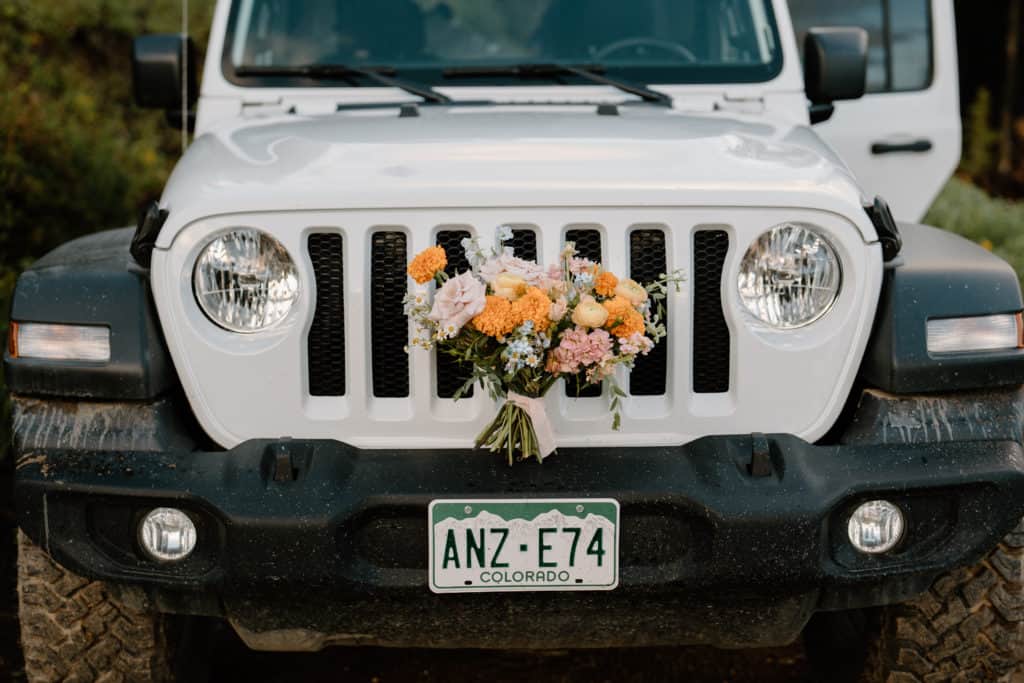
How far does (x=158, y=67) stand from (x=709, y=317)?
2055mm

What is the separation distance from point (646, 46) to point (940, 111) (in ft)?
4.91

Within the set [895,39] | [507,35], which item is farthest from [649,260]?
[895,39]

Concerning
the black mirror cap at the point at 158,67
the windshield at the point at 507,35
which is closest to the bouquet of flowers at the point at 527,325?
the windshield at the point at 507,35

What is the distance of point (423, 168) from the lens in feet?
9.00

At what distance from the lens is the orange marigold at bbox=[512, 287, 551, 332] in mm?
2459

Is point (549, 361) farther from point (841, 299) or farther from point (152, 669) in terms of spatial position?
point (152, 669)

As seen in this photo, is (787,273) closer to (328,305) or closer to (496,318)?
(496,318)

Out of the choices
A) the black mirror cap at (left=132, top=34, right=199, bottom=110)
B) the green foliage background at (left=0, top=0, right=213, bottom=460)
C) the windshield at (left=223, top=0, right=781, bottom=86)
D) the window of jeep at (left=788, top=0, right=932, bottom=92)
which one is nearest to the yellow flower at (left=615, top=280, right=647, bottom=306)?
the windshield at (left=223, top=0, right=781, bottom=86)

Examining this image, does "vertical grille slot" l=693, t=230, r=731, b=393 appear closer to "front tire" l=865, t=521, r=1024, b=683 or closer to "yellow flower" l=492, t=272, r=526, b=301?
"yellow flower" l=492, t=272, r=526, b=301

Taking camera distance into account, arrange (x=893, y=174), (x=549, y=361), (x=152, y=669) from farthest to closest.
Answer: (x=893, y=174) < (x=152, y=669) < (x=549, y=361)

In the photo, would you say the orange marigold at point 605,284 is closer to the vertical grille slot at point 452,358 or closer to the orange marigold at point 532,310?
the orange marigold at point 532,310

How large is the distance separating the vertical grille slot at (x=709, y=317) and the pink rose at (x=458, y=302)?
0.49 m

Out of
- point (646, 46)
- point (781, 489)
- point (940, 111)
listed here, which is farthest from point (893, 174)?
point (781, 489)

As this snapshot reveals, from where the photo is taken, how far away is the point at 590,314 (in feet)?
8.08
